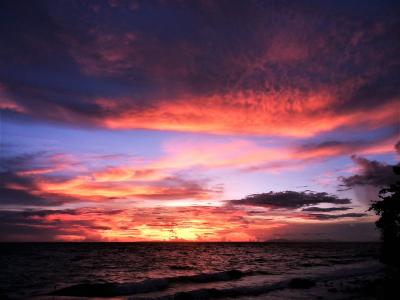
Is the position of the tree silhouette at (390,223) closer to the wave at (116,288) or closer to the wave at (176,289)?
the wave at (176,289)

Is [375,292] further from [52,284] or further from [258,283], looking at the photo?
[52,284]

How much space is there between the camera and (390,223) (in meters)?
28.7

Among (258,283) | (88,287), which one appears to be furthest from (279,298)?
(88,287)

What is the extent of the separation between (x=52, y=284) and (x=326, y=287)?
94.3ft

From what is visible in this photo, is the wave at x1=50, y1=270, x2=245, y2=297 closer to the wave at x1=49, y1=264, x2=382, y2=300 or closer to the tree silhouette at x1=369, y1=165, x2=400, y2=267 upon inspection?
the wave at x1=49, y1=264, x2=382, y2=300

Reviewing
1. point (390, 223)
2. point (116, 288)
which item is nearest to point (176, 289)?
point (116, 288)

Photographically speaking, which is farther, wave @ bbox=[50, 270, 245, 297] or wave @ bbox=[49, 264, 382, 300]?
wave @ bbox=[50, 270, 245, 297]

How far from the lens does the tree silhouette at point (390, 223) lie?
28312 mm

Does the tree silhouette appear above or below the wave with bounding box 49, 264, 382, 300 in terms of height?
above

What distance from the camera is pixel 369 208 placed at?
98.0ft

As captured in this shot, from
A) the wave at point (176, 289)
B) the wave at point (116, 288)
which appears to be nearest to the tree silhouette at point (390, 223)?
the wave at point (176, 289)

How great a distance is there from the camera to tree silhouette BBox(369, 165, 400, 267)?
1115 inches

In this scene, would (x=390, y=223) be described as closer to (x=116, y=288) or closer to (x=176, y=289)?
(x=176, y=289)

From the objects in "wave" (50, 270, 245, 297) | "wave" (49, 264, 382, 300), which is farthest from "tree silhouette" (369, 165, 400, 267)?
"wave" (50, 270, 245, 297)
